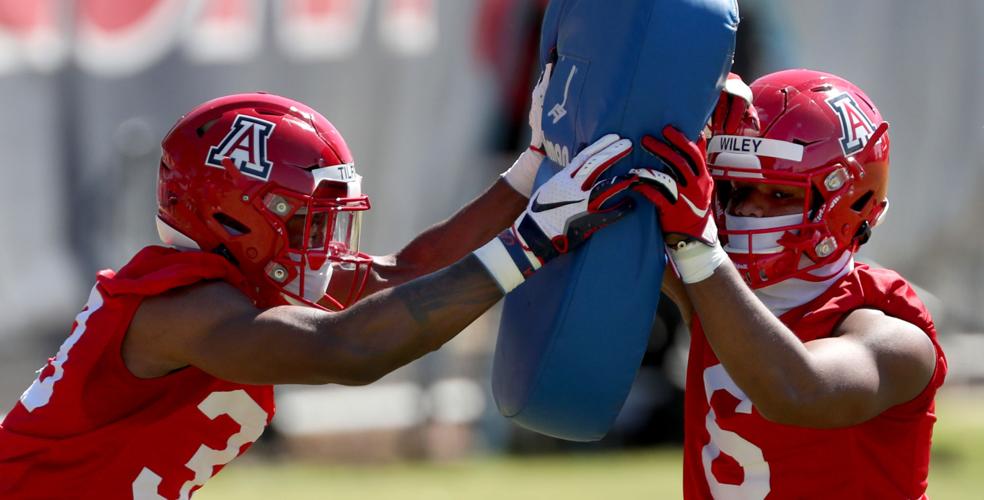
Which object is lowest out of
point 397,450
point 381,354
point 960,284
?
point 397,450

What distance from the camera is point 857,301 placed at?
3.29 meters

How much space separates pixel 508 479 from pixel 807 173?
13.6 feet

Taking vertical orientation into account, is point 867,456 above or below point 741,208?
below

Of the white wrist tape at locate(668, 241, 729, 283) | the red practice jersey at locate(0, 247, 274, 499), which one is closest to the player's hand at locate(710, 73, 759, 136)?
the white wrist tape at locate(668, 241, 729, 283)

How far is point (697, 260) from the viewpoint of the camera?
9.64 feet

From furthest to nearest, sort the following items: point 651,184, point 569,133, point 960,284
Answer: point 960,284 < point 569,133 < point 651,184

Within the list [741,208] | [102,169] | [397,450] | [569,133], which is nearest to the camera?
[569,133]

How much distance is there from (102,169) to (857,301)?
453 centimetres

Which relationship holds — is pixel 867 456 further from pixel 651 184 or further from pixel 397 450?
pixel 397 450

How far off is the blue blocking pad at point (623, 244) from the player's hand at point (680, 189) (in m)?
Answer: 0.04

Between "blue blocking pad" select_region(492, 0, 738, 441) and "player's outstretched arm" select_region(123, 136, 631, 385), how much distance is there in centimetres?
6

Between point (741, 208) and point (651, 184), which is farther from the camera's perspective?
point (741, 208)

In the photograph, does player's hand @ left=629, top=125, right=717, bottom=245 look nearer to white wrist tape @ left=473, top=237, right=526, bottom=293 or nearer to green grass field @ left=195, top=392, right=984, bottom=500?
white wrist tape @ left=473, top=237, right=526, bottom=293

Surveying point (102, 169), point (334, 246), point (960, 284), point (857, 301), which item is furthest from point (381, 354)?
point (960, 284)
